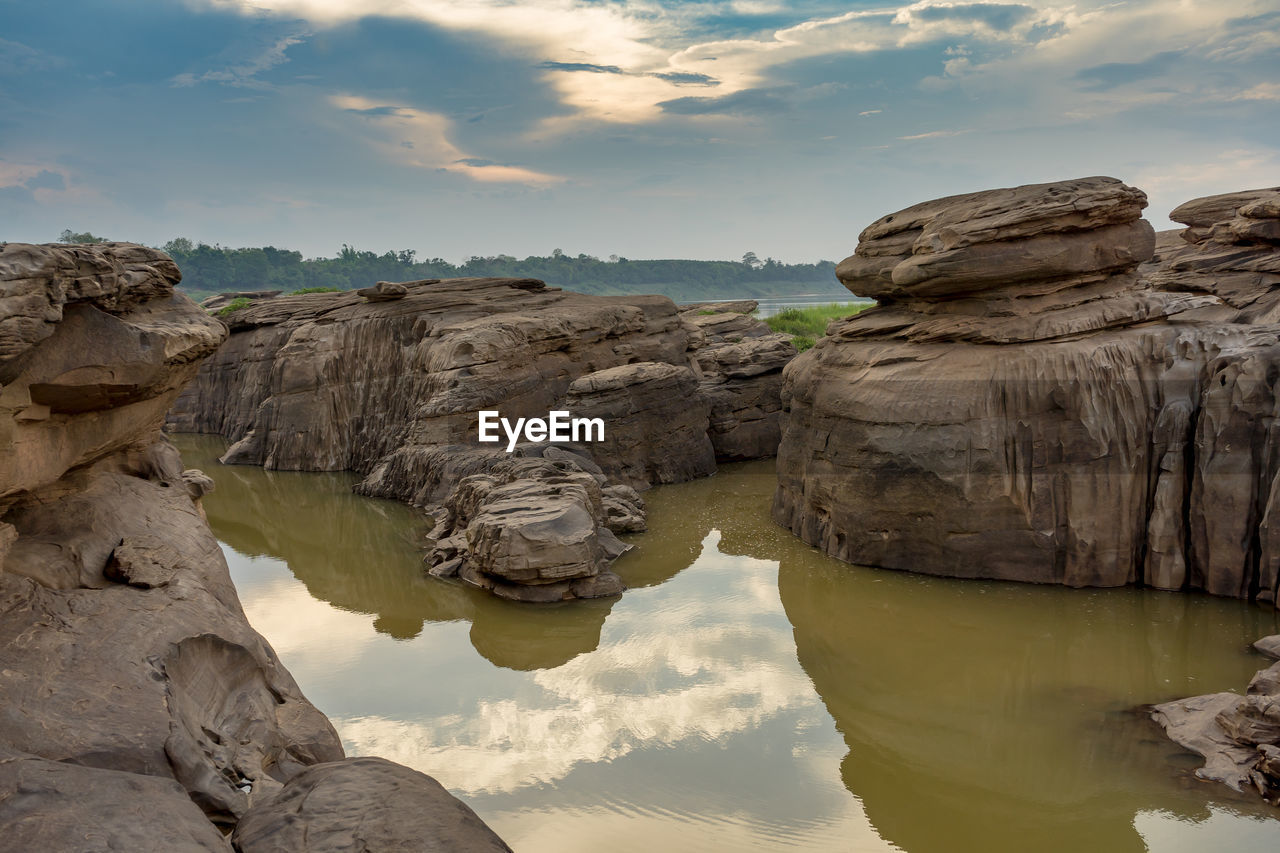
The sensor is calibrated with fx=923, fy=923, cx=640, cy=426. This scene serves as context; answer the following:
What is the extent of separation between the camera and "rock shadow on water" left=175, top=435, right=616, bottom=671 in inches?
356

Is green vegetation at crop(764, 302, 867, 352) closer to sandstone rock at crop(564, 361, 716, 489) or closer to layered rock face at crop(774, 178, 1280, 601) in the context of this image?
sandstone rock at crop(564, 361, 716, 489)

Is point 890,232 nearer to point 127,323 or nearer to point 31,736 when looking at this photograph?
point 127,323

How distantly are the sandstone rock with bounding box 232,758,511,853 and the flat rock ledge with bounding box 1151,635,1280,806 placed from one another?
4784 mm

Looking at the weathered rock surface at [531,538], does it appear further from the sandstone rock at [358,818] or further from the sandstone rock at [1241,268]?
the sandstone rock at [1241,268]

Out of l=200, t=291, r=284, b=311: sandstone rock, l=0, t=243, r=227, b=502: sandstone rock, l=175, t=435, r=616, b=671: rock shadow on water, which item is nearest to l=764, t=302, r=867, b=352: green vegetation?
l=200, t=291, r=284, b=311: sandstone rock

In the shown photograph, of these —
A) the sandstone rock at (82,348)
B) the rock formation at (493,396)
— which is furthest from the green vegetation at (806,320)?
the sandstone rock at (82,348)

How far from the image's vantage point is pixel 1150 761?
6164 mm

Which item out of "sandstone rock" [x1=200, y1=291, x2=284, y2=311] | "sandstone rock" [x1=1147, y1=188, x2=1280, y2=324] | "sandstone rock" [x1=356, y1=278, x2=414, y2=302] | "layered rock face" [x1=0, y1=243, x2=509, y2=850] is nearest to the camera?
"layered rock face" [x1=0, y1=243, x2=509, y2=850]

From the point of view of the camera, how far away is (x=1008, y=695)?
7.37 metres

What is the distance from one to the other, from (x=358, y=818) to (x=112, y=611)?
195cm

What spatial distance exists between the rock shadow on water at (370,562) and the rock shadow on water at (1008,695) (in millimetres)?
2485

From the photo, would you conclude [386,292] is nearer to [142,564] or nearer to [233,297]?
[142,564]

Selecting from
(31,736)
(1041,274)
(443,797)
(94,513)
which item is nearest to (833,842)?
(443,797)

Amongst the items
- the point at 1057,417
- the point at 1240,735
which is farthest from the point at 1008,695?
the point at 1057,417
